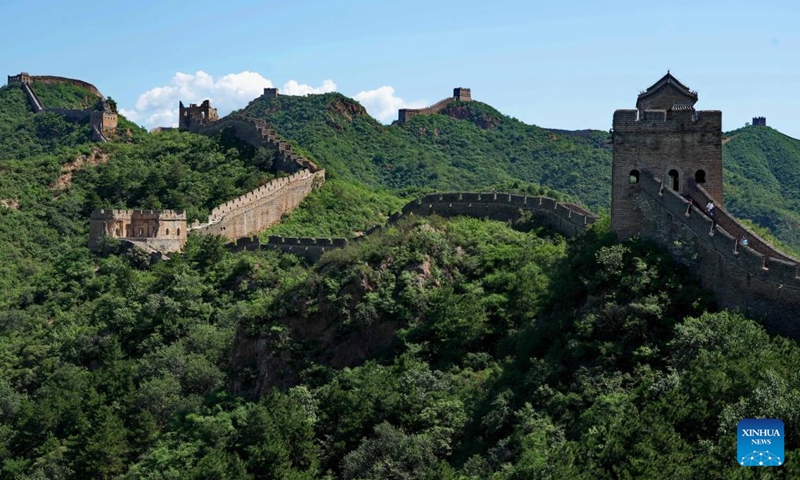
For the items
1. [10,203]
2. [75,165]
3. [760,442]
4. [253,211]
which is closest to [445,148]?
[75,165]

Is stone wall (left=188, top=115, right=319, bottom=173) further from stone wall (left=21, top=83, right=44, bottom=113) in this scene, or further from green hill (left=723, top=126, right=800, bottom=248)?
green hill (left=723, top=126, right=800, bottom=248)

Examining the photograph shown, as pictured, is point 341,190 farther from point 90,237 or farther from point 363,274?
point 363,274

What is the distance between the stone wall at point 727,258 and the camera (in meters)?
32.0

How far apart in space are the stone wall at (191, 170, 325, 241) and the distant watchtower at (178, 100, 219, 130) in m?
19.6

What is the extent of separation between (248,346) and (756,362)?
21416 millimetres

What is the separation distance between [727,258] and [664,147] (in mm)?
4918

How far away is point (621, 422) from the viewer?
30.8m

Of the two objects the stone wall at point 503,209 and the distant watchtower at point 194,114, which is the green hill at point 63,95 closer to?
the distant watchtower at point 194,114

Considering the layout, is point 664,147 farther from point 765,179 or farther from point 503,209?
point 765,179

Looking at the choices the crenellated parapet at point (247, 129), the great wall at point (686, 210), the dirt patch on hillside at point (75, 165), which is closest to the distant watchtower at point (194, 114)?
the crenellated parapet at point (247, 129)

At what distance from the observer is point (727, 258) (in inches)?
1319

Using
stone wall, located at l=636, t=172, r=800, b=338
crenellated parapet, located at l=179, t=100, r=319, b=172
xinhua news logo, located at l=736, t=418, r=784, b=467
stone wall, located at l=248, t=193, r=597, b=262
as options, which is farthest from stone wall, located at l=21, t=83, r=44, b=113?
xinhua news logo, located at l=736, t=418, r=784, b=467

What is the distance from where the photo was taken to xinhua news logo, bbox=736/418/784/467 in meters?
26.9

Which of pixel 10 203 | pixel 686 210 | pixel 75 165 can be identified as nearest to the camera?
pixel 686 210
